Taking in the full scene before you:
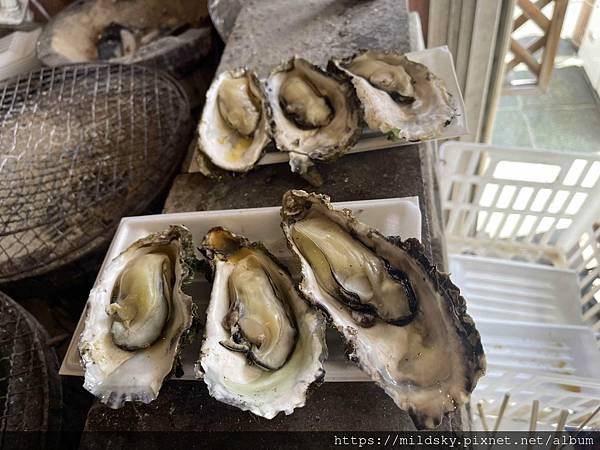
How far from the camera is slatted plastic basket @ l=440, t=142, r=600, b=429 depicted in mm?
1397

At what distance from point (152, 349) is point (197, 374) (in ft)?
0.50

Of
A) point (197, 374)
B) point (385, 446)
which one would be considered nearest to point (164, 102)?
point (197, 374)

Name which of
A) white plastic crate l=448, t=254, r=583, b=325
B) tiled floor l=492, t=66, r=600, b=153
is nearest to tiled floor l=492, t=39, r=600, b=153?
tiled floor l=492, t=66, r=600, b=153

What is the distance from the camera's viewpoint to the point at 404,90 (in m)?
1.25

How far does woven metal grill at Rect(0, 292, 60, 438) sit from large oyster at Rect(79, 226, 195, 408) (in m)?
0.37

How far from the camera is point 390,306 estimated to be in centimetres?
87

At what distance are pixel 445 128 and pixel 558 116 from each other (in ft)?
2.38

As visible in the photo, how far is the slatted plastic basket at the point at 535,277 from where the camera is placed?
1397 millimetres

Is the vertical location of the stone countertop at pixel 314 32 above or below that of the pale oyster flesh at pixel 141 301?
above

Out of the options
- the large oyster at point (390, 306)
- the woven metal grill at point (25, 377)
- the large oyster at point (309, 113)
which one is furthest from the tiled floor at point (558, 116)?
the woven metal grill at point (25, 377)

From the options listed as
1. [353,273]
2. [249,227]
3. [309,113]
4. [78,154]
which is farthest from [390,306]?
[78,154]

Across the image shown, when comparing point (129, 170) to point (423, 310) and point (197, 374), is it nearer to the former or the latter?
point (197, 374)

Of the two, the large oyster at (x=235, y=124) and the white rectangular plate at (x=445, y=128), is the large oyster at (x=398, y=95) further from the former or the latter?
the large oyster at (x=235, y=124)

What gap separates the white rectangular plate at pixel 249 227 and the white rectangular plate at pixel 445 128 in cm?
25
